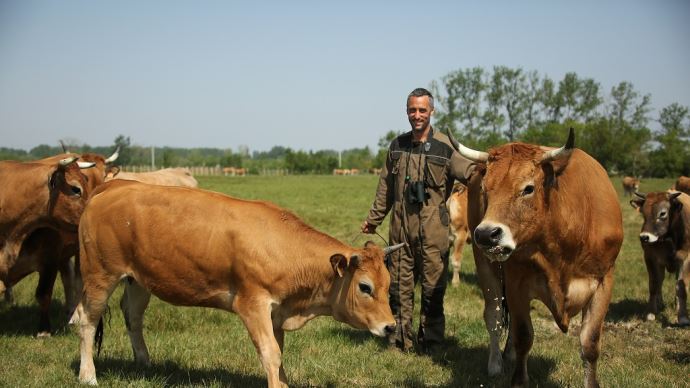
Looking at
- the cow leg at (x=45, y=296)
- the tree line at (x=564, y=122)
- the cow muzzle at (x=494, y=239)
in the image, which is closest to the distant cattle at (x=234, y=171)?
the tree line at (x=564, y=122)

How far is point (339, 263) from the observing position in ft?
18.1

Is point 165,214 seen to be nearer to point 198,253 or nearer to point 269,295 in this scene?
point 198,253

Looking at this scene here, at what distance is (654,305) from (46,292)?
9.04 m

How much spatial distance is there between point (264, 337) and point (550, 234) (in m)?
2.69

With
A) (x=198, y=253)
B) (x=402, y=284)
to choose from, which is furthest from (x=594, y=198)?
(x=198, y=253)

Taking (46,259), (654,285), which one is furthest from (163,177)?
(654,285)

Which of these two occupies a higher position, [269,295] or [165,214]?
[165,214]

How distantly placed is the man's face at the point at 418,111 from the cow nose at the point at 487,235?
2670mm

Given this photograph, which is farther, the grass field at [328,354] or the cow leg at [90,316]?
the grass field at [328,354]

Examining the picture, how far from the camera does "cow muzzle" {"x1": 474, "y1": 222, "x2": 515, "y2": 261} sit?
477 centimetres

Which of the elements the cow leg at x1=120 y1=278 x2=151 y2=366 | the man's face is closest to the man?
the man's face

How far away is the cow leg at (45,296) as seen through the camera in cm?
827

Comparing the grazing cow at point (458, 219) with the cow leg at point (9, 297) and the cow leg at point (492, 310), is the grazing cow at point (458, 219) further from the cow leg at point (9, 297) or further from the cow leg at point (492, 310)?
the cow leg at point (9, 297)

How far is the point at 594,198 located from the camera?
5.84 meters
